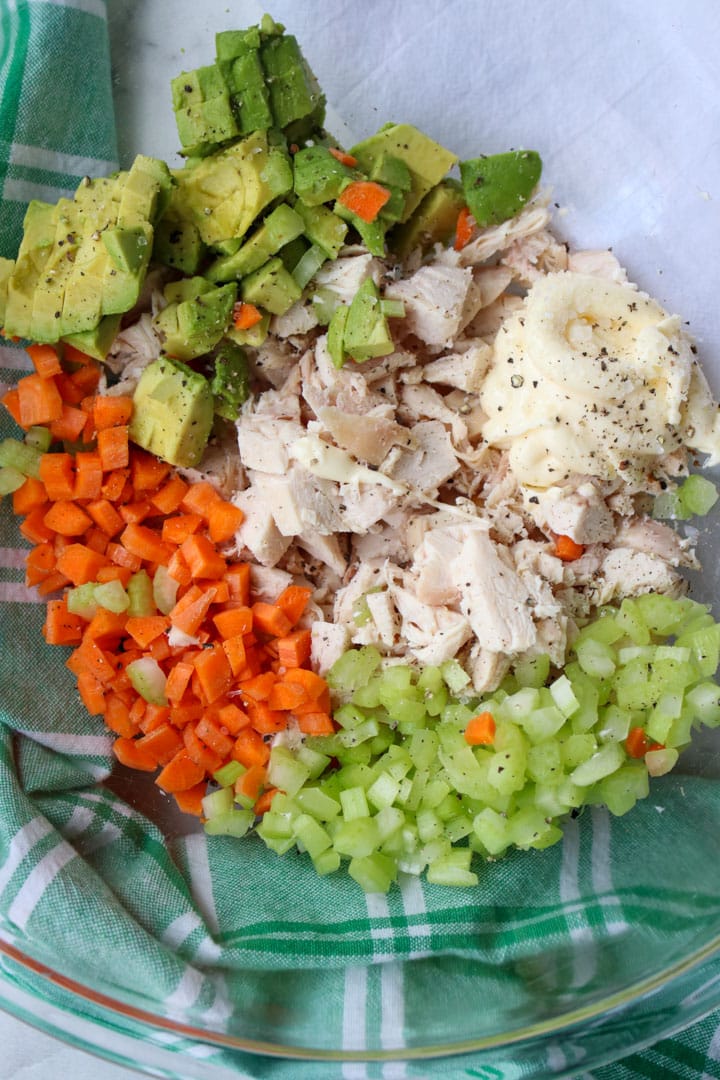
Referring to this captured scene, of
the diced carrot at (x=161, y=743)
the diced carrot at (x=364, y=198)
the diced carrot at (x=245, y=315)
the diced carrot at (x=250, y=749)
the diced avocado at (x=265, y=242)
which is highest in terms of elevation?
the diced carrot at (x=364, y=198)

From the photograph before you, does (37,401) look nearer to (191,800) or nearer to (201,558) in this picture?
(201,558)

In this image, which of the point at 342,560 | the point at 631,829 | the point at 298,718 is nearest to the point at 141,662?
the point at 298,718

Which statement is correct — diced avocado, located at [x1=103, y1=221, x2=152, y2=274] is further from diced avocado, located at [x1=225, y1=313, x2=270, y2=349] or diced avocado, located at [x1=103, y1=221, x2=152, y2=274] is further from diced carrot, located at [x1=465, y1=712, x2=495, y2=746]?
diced carrot, located at [x1=465, y1=712, x2=495, y2=746]

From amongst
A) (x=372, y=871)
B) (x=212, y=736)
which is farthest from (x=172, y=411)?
(x=372, y=871)

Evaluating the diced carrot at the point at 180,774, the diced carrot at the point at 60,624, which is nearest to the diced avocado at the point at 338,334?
the diced carrot at the point at 60,624

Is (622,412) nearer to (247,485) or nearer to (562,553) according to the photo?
(562,553)

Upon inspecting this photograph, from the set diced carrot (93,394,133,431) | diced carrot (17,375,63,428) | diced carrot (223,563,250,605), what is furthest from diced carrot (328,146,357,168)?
diced carrot (223,563,250,605)

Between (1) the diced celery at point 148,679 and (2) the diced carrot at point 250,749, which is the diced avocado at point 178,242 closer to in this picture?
(1) the diced celery at point 148,679
